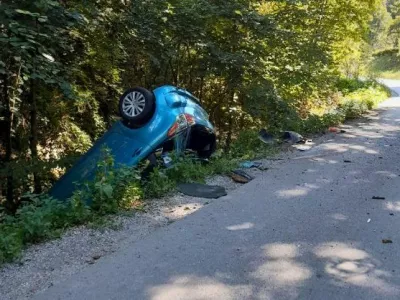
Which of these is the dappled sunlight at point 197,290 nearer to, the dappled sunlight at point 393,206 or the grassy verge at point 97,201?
the grassy verge at point 97,201

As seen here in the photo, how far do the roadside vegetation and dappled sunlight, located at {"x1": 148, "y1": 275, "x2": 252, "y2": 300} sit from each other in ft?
5.22

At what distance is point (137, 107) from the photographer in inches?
277

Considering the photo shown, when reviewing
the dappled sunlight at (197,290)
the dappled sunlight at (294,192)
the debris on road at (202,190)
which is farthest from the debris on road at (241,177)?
the dappled sunlight at (197,290)

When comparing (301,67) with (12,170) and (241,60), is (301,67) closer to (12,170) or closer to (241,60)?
(241,60)

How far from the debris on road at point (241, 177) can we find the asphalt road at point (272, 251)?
0.15 meters

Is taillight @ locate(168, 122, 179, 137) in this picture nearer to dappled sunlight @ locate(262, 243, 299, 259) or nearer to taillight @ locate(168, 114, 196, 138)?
taillight @ locate(168, 114, 196, 138)

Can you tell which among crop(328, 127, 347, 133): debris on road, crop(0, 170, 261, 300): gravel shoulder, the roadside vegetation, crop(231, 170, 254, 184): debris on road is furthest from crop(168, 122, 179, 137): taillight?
crop(328, 127, 347, 133): debris on road

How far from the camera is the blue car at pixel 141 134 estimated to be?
672 centimetres

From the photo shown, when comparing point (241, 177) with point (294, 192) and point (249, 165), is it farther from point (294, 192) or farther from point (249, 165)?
point (294, 192)

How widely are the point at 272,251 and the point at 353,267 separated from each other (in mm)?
714

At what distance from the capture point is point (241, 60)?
9.52 m

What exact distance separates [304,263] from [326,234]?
768mm

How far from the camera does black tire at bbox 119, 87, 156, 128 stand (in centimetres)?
695

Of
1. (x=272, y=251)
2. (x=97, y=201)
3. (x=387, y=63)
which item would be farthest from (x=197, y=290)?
(x=387, y=63)
